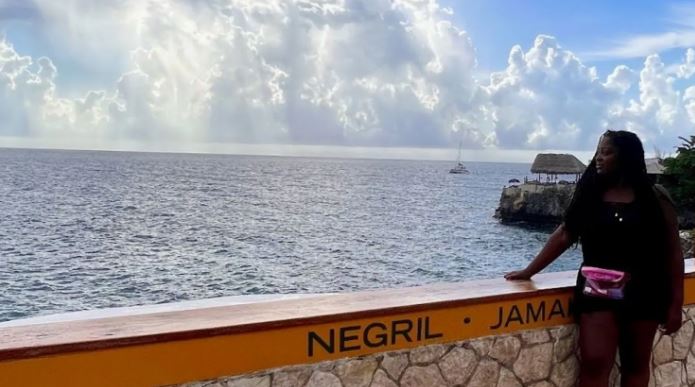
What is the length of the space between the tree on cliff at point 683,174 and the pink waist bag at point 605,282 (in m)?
37.5

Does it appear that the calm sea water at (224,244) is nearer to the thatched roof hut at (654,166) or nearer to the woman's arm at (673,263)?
the thatched roof hut at (654,166)

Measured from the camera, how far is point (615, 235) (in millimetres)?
3141

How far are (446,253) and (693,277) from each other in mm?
41003

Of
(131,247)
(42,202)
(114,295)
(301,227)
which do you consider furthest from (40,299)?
(42,202)

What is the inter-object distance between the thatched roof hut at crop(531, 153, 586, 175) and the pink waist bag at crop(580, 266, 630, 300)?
202ft

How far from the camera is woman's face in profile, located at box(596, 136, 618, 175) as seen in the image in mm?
3141

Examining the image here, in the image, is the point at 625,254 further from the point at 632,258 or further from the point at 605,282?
the point at 605,282

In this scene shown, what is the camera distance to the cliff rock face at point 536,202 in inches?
2164

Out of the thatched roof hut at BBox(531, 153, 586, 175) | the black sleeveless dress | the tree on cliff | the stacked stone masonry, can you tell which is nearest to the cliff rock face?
the thatched roof hut at BBox(531, 153, 586, 175)

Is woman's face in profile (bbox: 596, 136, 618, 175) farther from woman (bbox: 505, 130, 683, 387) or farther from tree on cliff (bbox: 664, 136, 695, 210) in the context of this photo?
tree on cliff (bbox: 664, 136, 695, 210)

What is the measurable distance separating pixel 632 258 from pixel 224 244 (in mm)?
44683

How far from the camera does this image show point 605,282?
3.18 meters

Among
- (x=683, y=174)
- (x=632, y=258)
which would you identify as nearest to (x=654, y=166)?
(x=683, y=174)

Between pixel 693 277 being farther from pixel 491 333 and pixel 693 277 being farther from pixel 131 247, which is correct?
pixel 131 247
